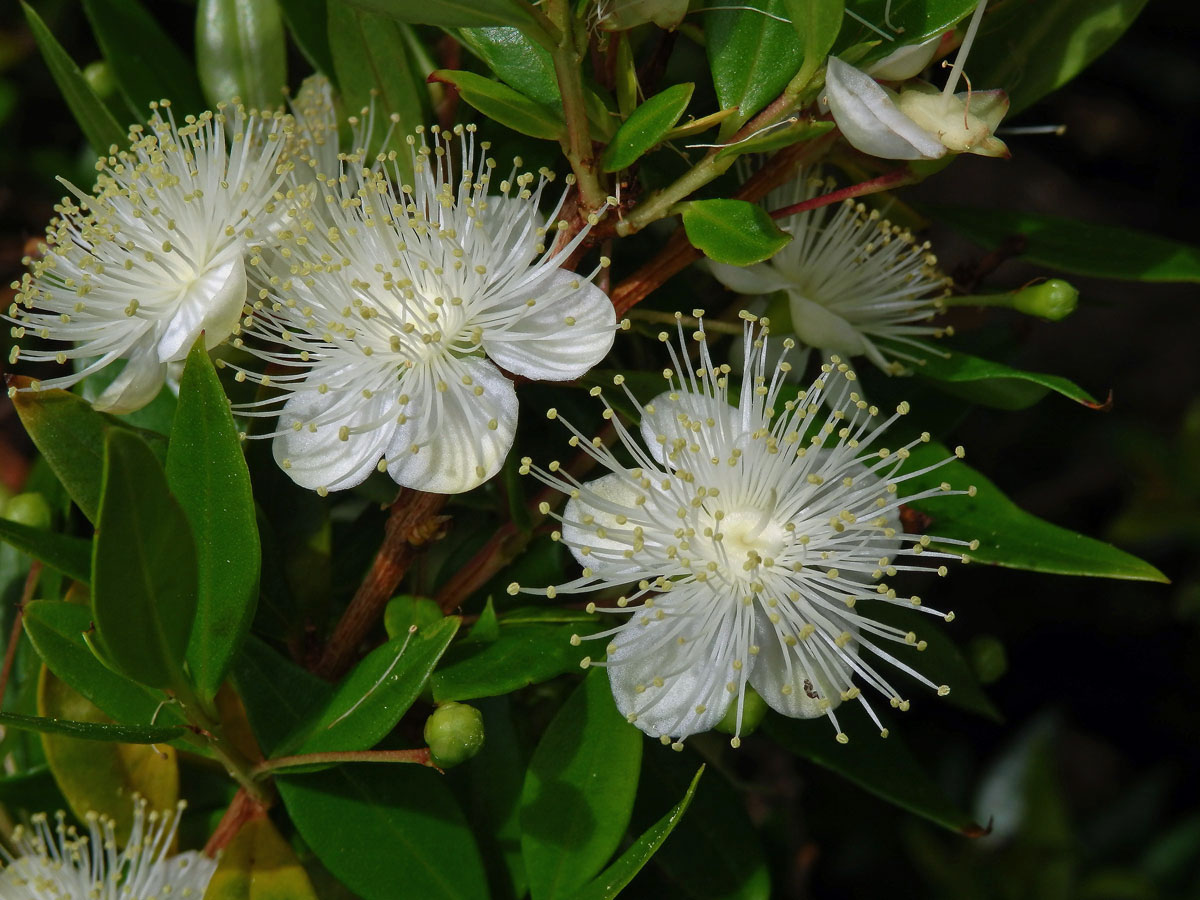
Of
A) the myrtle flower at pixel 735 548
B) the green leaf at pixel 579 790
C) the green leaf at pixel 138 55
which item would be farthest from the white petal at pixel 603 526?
the green leaf at pixel 138 55

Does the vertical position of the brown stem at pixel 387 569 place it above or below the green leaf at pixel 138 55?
below

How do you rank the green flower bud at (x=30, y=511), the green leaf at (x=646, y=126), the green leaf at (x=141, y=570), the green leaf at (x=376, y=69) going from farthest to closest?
the green flower bud at (x=30, y=511) → the green leaf at (x=376, y=69) → the green leaf at (x=646, y=126) → the green leaf at (x=141, y=570)

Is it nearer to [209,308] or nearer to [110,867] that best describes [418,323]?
[209,308]

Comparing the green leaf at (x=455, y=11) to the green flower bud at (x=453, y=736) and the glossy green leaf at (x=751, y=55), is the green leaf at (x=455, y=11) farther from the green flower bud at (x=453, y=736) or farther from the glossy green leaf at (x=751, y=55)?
the green flower bud at (x=453, y=736)

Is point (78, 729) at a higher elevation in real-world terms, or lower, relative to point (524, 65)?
lower

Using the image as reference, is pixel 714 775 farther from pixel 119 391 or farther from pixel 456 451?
pixel 119 391

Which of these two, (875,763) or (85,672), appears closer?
(85,672)

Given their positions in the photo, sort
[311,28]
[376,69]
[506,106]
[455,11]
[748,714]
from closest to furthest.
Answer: [455,11] → [506,106] → [748,714] → [376,69] → [311,28]

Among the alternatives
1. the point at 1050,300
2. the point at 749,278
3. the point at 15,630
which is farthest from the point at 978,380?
the point at 15,630
